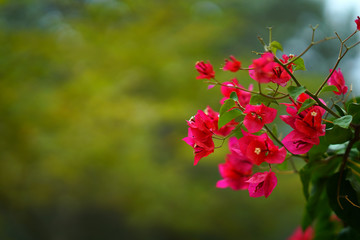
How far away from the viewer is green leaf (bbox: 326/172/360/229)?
0.46 m

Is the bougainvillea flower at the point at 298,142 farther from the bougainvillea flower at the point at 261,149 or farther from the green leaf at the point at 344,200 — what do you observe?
the green leaf at the point at 344,200

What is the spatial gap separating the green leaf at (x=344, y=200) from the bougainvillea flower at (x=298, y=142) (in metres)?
0.11

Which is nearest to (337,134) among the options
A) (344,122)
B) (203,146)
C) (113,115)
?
(344,122)

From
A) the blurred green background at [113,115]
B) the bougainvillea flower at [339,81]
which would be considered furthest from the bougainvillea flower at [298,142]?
the blurred green background at [113,115]

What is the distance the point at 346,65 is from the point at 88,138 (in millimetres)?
2678

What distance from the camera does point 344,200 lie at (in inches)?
18.3

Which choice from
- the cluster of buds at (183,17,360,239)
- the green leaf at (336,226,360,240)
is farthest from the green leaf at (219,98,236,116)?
the green leaf at (336,226,360,240)

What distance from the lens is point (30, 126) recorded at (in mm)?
2553

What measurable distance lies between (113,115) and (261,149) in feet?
7.36

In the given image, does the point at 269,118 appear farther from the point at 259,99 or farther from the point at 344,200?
the point at 344,200

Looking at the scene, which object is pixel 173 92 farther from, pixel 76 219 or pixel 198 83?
pixel 76 219

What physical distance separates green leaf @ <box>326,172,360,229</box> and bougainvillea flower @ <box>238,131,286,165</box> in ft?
0.40

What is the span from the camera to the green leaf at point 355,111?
0.41m

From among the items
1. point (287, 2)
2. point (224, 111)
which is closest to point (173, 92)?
point (287, 2)
